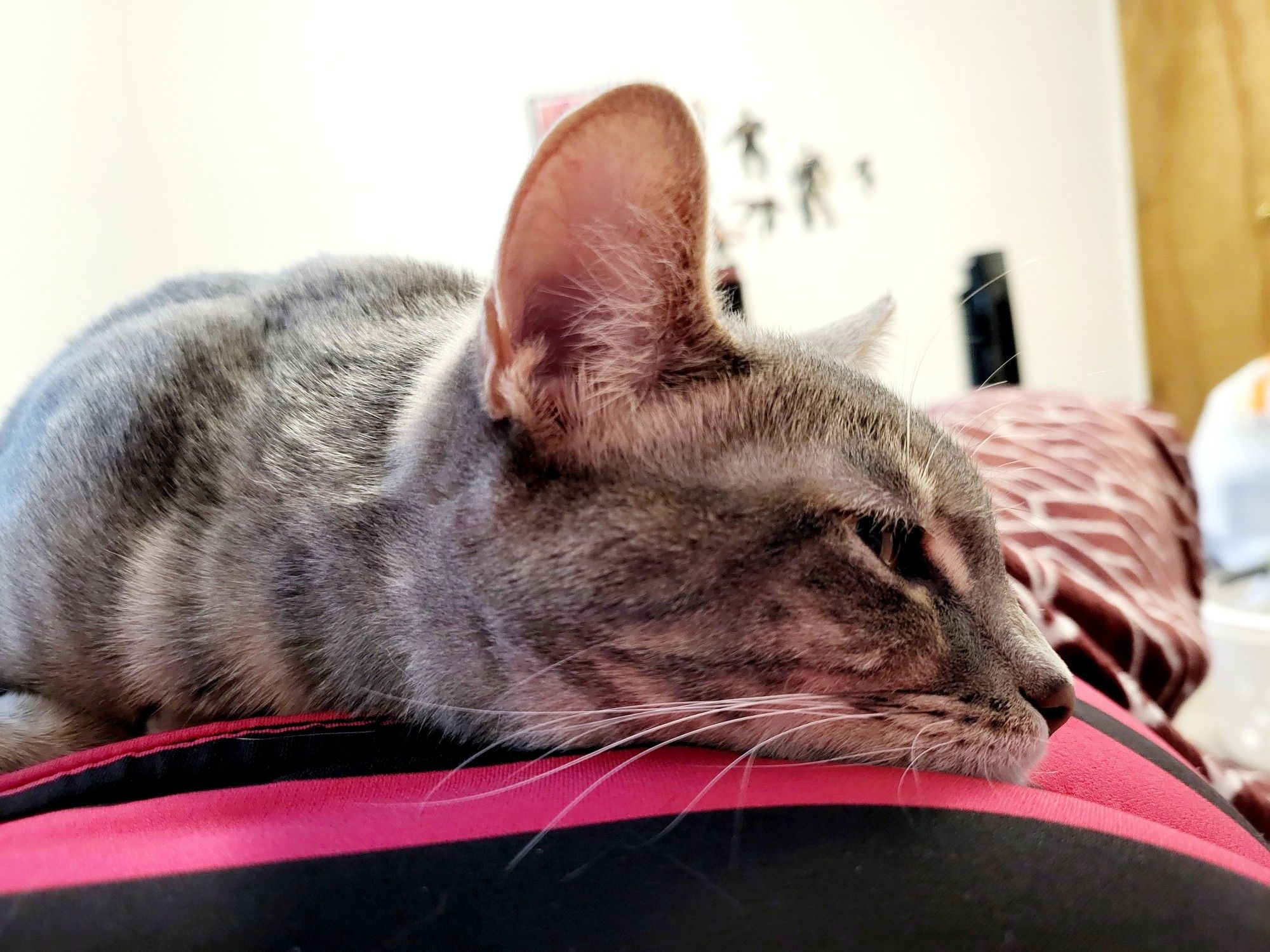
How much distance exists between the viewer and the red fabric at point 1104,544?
3.34ft

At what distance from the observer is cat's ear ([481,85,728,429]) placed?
1.70 feet

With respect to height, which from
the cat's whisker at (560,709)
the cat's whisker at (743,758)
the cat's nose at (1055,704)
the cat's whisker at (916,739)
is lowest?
the cat's nose at (1055,704)

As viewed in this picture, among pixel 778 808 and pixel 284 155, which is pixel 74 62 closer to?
pixel 284 155

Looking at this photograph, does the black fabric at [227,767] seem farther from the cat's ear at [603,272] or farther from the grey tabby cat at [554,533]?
the cat's ear at [603,272]

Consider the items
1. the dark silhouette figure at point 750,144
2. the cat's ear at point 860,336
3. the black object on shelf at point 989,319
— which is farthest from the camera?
the dark silhouette figure at point 750,144

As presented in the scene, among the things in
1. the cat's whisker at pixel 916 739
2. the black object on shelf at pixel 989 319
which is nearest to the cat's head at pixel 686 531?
the cat's whisker at pixel 916 739

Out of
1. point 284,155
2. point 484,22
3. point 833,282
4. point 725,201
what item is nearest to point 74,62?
point 284,155

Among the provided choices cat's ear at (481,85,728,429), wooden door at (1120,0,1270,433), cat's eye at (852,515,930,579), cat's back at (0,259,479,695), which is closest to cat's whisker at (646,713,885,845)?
cat's eye at (852,515,930,579)

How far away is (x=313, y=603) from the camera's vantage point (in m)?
0.69

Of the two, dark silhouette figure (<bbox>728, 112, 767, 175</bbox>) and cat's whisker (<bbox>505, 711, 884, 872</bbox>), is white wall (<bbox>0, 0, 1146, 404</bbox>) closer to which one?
dark silhouette figure (<bbox>728, 112, 767, 175</bbox>)

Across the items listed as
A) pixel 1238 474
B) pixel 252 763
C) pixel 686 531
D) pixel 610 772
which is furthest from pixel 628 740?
pixel 1238 474

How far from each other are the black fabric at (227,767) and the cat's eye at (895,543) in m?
0.29

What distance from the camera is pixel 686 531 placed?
57cm

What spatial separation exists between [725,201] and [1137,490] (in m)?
1.92
